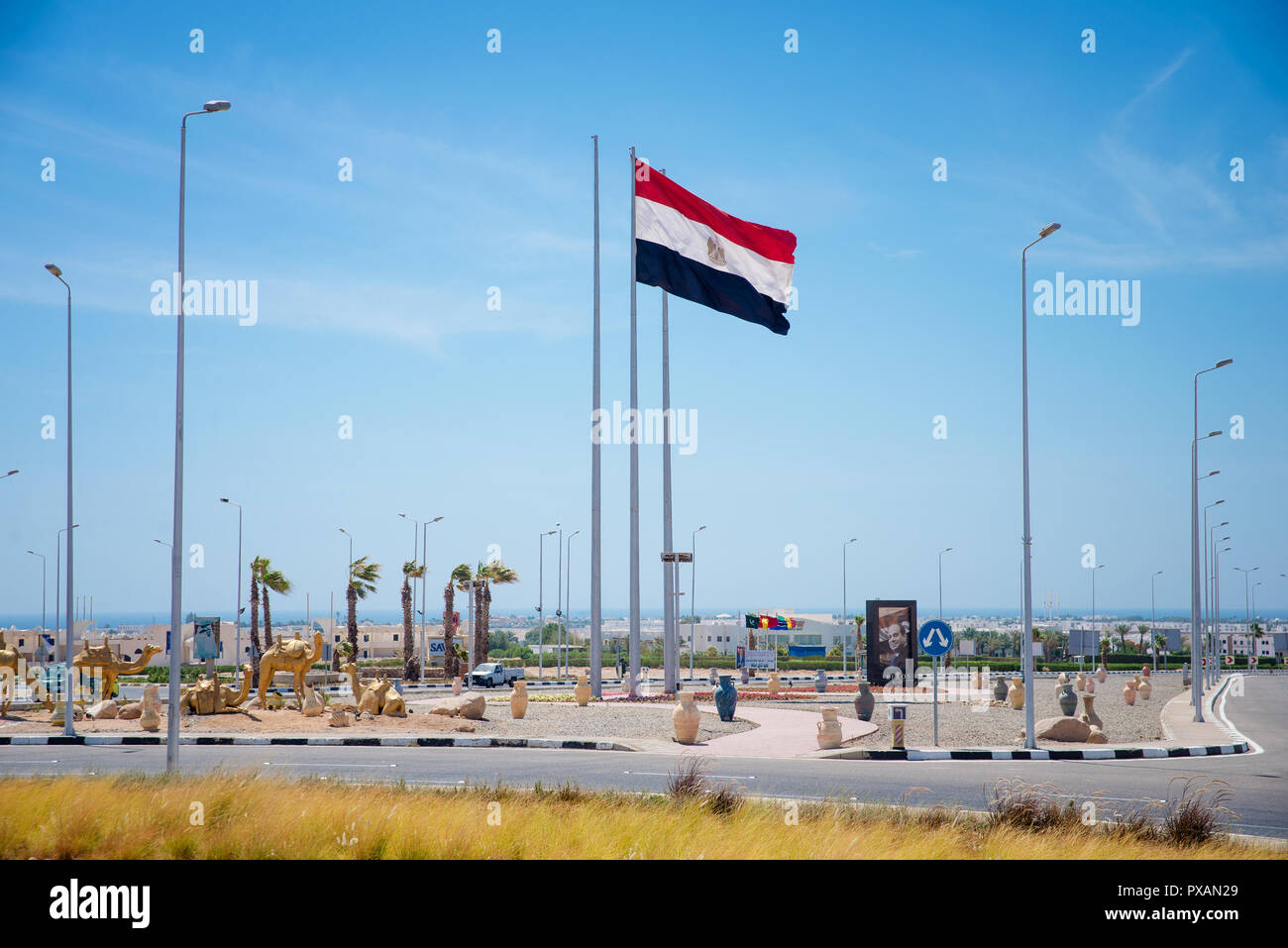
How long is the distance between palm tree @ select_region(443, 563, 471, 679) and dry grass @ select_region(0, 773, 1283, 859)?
5049 cm

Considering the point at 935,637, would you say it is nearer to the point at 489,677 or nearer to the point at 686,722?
the point at 686,722

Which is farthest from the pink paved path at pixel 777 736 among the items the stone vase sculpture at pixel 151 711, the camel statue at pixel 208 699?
the camel statue at pixel 208 699

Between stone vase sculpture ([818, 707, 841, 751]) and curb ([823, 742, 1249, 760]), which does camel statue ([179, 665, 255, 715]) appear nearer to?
stone vase sculpture ([818, 707, 841, 751])

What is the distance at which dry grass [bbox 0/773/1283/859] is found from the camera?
8992 mm

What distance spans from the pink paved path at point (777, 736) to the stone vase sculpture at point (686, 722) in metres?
0.40

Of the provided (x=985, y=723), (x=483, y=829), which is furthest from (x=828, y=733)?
(x=483, y=829)

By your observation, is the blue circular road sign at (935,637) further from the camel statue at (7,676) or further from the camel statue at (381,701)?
the camel statue at (7,676)

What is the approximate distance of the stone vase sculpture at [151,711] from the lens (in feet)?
78.4

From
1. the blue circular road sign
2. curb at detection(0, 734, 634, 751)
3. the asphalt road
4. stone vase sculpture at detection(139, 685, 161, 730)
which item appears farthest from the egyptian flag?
stone vase sculpture at detection(139, 685, 161, 730)

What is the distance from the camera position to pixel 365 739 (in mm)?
21844

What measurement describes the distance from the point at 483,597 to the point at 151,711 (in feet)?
151

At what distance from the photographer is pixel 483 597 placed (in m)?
70.0
